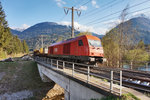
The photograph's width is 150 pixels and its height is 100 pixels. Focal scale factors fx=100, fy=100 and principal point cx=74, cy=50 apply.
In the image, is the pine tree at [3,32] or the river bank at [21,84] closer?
the river bank at [21,84]

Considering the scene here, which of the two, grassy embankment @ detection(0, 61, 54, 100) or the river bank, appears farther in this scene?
grassy embankment @ detection(0, 61, 54, 100)

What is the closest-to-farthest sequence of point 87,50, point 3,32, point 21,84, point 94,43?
point 87,50, point 94,43, point 21,84, point 3,32

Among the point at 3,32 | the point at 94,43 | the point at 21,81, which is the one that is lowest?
the point at 21,81

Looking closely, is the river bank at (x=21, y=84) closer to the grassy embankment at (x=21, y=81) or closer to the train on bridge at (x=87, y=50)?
the grassy embankment at (x=21, y=81)

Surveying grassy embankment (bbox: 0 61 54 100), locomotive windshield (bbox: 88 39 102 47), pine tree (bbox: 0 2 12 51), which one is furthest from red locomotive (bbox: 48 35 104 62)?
pine tree (bbox: 0 2 12 51)

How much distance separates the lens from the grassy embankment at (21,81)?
49.2ft

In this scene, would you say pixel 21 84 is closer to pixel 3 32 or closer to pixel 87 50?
pixel 87 50

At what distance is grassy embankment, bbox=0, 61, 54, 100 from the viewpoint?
15008 millimetres

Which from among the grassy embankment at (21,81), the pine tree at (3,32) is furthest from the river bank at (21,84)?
the pine tree at (3,32)

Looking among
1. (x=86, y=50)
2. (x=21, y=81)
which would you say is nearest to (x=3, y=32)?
(x=21, y=81)

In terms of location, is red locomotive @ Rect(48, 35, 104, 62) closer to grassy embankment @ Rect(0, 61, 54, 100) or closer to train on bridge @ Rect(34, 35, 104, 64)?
train on bridge @ Rect(34, 35, 104, 64)

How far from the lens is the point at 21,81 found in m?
16.9

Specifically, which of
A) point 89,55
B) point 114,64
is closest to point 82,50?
point 89,55

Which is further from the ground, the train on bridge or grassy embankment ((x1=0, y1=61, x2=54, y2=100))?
the train on bridge
